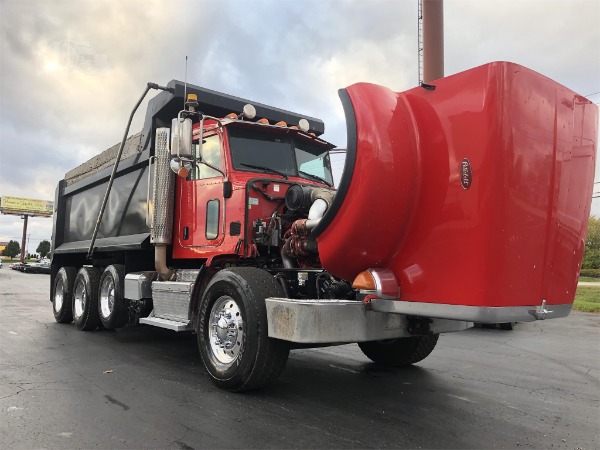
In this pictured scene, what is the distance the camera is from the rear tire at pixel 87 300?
862 centimetres

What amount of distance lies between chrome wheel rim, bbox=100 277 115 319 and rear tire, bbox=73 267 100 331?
0.96 ft

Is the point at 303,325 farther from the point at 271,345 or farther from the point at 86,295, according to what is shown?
the point at 86,295

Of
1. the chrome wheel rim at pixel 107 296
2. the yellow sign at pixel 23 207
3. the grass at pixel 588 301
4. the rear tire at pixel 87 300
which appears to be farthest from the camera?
the yellow sign at pixel 23 207

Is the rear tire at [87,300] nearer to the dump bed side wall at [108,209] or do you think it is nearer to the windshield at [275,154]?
the dump bed side wall at [108,209]

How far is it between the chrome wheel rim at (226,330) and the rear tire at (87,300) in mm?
4457

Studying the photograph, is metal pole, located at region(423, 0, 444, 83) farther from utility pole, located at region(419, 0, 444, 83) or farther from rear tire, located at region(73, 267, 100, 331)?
rear tire, located at region(73, 267, 100, 331)

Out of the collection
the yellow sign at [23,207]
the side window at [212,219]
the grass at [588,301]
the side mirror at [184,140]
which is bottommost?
the grass at [588,301]

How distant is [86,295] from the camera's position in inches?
343

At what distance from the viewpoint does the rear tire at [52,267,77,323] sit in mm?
9695

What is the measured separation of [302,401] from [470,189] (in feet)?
7.94

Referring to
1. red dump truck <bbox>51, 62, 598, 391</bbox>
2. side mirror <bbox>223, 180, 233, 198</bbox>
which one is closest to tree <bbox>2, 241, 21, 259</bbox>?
red dump truck <bbox>51, 62, 598, 391</bbox>

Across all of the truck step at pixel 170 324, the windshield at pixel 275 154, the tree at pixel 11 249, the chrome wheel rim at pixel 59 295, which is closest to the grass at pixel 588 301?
the windshield at pixel 275 154

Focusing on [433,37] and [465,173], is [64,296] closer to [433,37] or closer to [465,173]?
[465,173]

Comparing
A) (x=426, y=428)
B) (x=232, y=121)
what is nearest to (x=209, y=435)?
(x=426, y=428)
